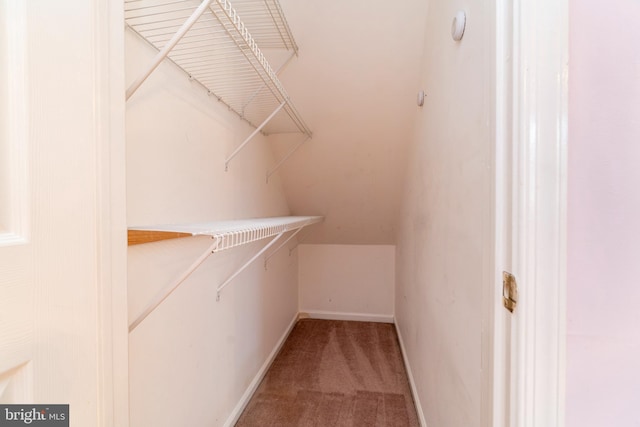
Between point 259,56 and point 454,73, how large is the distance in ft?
2.21

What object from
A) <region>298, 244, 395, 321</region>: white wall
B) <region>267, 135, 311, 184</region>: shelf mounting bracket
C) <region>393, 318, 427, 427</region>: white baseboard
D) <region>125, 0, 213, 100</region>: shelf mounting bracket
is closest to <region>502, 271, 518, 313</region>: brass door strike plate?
<region>125, 0, 213, 100</region>: shelf mounting bracket

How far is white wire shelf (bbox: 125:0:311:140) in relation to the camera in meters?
0.74

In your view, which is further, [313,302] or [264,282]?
[313,302]

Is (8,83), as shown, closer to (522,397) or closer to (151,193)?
(151,193)

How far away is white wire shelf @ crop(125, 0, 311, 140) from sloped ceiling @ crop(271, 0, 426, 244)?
0.17 m

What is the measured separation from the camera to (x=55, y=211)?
0.40 meters

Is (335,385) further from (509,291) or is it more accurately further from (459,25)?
(459,25)

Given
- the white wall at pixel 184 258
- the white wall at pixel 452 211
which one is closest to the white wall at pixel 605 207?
the white wall at pixel 452 211

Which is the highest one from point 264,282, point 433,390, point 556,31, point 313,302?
point 556,31

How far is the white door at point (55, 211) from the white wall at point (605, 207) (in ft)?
2.56

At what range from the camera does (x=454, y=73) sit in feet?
3.06

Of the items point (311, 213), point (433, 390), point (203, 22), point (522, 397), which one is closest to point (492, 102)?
point (522, 397)

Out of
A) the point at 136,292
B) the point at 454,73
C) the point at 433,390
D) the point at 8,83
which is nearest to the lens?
the point at 8,83

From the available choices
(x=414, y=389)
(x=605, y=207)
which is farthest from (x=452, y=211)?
(x=414, y=389)
